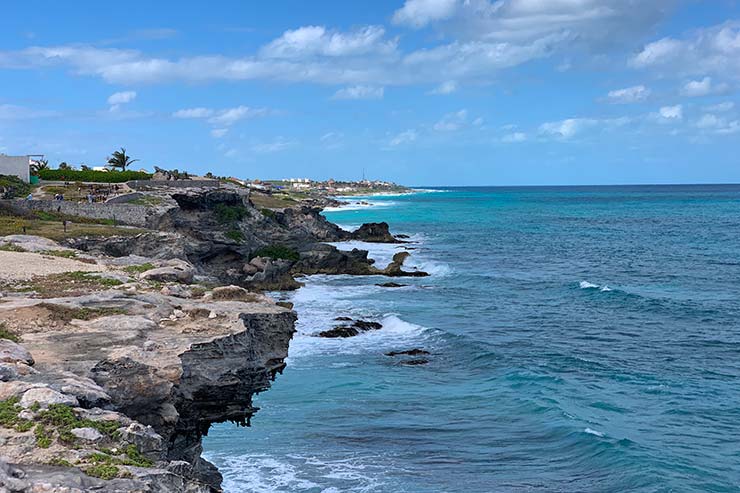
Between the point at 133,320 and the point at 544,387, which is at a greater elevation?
the point at 133,320

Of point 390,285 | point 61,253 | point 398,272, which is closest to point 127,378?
point 61,253

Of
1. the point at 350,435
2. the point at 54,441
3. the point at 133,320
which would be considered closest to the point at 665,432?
the point at 350,435

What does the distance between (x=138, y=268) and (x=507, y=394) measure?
43.2 feet

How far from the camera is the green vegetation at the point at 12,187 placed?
48600mm

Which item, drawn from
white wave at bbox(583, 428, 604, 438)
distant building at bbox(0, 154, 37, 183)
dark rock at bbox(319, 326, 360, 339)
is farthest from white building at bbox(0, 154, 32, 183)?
white wave at bbox(583, 428, 604, 438)

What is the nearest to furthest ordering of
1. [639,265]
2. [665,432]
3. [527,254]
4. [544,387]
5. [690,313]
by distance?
1. [665,432]
2. [544,387]
3. [690,313]
4. [639,265]
5. [527,254]

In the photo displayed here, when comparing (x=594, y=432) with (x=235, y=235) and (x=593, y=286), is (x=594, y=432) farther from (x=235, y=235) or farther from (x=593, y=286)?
(x=235, y=235)

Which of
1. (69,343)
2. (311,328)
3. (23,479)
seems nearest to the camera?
(23,479)

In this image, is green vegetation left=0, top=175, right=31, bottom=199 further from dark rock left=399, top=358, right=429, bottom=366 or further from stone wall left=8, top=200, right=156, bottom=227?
dark rock left=399, top=358, right=429, bottom=366

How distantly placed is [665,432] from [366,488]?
9.26m

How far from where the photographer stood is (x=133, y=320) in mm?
17047

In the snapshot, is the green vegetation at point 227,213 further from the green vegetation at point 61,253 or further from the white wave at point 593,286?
the white wave at point 593,286

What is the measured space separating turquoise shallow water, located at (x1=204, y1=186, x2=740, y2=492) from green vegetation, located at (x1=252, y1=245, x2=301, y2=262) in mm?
4450

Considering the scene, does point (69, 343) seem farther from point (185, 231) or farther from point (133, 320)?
point (185, 231)
